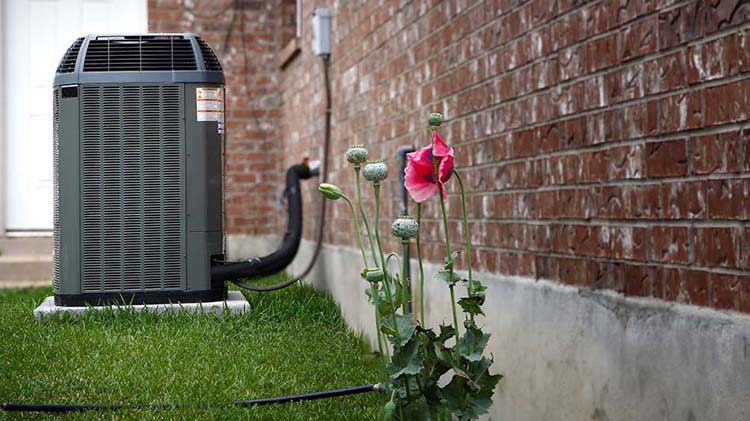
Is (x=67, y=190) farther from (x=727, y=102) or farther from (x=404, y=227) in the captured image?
(x=727, y=102)

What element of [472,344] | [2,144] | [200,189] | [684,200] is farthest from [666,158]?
[2,144]

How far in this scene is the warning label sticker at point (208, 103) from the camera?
4.66 m

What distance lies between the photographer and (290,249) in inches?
212

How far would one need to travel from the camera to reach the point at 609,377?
7.63ft

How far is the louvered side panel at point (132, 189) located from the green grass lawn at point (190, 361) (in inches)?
9.7

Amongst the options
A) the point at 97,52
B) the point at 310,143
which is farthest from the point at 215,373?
the point at 310,143

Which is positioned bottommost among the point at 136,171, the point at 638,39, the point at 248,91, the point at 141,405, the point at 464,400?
the point at 141,405

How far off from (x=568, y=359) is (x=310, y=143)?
4094 mm

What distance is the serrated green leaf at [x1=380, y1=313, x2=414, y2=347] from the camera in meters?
2.28

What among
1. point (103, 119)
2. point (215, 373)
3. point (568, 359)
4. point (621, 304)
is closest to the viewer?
point (621, 304)

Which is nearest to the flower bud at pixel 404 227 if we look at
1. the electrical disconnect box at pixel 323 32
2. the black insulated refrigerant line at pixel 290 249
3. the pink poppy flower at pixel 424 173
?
the pink poppy flower at pixel 424 173

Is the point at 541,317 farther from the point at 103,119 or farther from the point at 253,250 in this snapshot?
the point at 253,250

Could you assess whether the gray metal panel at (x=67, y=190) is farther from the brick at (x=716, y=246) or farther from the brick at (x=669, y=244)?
the brick at (x=716, y=246)

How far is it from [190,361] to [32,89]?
4650 mm
